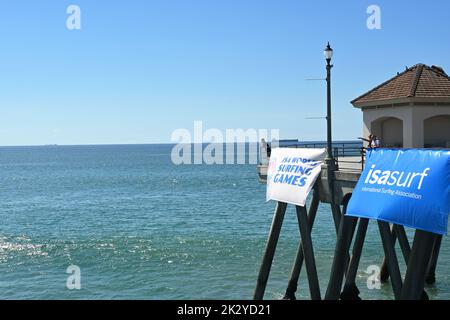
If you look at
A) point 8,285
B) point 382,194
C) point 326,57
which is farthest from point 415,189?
point 8,285

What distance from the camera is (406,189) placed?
995cm

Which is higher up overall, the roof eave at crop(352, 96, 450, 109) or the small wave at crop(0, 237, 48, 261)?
the roof eave at crop(352, 96, 450, 109)

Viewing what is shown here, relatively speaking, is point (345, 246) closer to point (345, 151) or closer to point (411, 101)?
point (345, 151)

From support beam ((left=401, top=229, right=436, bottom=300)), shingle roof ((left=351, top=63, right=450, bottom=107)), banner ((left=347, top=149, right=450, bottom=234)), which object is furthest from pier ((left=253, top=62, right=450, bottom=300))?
support beam ((left=401, top=229, right=436, bottom=300))

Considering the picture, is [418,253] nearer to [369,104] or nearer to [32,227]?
[369,104]

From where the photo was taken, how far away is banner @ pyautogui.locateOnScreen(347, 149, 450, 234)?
30.4 ft

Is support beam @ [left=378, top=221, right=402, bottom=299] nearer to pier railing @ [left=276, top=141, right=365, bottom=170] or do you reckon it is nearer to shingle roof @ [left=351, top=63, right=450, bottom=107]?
pier railing @ [left=276, top=141, right=365, bottom=170]

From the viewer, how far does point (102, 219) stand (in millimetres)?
40281

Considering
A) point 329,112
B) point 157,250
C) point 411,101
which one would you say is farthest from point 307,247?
point 157,250

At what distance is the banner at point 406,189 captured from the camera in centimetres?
926

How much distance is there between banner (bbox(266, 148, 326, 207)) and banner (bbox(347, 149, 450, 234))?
2269mm

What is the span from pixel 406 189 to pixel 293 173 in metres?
4.56

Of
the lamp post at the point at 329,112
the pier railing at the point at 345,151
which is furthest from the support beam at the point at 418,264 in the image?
the lamp post at the point at 329,112

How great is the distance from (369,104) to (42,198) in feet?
156
